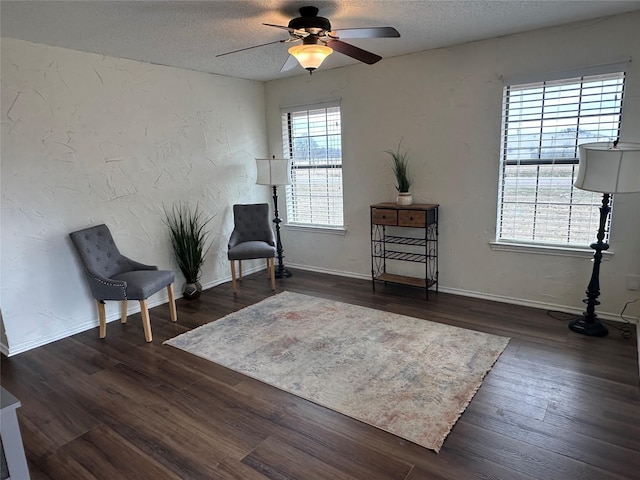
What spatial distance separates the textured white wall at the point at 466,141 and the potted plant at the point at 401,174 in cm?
8

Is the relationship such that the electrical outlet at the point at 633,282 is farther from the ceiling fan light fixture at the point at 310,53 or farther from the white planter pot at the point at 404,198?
the ceiling fan light fixture at the point at 310,53

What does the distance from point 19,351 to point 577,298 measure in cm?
481

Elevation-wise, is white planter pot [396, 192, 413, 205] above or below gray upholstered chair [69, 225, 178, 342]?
above

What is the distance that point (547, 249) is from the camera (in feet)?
12.1

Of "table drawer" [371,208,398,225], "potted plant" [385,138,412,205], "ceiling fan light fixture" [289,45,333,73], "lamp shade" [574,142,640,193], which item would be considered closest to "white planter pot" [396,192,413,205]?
"potted plant" [385,138,412,205]

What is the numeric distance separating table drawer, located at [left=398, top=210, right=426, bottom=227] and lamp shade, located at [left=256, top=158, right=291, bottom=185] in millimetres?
1529

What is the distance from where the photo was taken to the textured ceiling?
2.64 metres

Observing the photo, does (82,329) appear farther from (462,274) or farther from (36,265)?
(462,274)

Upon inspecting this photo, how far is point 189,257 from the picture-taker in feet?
14.4

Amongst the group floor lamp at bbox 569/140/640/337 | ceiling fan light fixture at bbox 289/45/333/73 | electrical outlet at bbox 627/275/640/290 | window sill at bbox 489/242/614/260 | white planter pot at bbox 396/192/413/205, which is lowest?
electrical outlet at bbox 627/275/640/290

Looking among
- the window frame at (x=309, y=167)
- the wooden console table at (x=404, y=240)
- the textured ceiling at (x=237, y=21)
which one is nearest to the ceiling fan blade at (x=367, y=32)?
the textured ceiling at (x=237, y=21)

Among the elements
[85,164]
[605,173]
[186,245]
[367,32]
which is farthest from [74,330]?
[605,173]

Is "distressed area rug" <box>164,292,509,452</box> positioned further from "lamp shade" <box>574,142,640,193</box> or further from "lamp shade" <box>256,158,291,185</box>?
"lamp shade" <box>256,158,291,185</box>

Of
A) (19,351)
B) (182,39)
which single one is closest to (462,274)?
(182,39)
